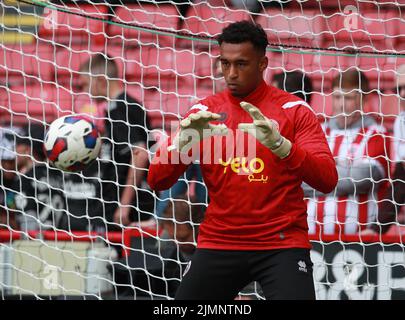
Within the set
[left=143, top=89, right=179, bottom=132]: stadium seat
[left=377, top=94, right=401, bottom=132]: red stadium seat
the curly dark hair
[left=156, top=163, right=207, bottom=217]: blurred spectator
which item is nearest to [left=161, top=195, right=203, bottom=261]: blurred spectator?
[left=156, top=163, right=207, bottom=217]: blurred spectator

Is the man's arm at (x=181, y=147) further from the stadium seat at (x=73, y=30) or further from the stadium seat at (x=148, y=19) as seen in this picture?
the stadium seat at (x=73, y=30)

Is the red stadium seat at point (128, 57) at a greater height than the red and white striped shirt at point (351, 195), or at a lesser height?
greater

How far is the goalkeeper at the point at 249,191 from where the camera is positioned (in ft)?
13.8

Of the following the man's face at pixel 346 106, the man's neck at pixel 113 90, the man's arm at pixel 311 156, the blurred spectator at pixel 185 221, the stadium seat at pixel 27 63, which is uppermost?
the stadium seat at pixel 27 63

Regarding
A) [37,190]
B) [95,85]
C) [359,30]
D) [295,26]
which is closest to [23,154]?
[37,190]

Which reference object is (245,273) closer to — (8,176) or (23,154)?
(23,154)

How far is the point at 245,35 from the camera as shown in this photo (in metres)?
4.29

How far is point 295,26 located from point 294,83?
1.04 meters

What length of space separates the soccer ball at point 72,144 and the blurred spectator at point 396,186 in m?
1.84

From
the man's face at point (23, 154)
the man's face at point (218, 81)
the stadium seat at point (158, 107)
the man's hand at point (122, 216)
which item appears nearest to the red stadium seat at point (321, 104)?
the man's face at point (218, 81)

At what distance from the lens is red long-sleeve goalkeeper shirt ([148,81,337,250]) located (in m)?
4.23

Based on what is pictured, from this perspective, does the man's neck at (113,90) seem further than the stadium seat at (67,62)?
No
